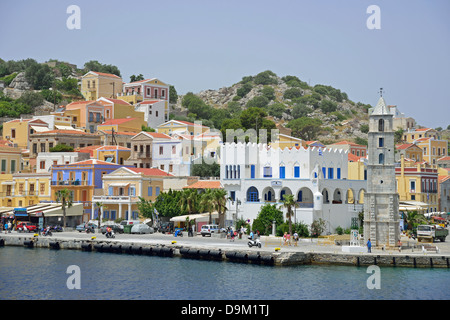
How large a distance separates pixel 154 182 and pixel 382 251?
31.0 metres

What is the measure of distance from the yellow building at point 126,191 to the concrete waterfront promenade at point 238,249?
306 inches

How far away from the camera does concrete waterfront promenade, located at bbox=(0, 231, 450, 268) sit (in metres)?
45.2

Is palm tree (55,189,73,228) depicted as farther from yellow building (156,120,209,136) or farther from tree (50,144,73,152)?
yellow building (156,120,209,136)

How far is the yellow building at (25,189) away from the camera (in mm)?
74750

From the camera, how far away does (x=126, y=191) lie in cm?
7038

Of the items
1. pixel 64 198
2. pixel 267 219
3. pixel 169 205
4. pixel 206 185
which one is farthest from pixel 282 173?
pixel 64 198

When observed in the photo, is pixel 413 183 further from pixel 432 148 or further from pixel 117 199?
pixel 432 148

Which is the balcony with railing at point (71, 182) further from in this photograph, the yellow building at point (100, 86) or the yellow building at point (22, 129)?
the yellow building at point (100, 86)

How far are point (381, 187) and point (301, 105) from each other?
12185 cm

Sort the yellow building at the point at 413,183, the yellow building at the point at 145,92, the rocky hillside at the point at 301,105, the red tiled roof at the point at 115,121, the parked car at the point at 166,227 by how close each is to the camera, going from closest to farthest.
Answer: the parked car at the point at 166,227 → the yellow building at the point at 413,183 → the red tiled roof at the point at 115,121 → the yellow building at the point at 145,92 → the rocky hillside at the point at 301,105

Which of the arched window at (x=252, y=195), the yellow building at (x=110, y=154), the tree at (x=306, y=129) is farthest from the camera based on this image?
the tree at (x=306, y=129)

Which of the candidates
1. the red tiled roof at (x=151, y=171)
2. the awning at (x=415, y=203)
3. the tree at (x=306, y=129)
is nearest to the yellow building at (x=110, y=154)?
the red tiled roof at (x=151, y=171)

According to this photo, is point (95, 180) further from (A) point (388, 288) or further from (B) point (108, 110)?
(A) point (388, 288)
